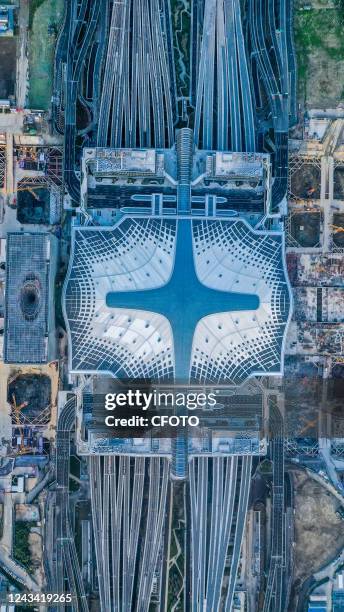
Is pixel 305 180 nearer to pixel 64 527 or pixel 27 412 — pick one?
pixel 27 412

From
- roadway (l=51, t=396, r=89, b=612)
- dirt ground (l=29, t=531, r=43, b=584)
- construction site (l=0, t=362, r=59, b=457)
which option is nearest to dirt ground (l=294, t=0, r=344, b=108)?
construction site (l=0, t=362, r=59, b=457)

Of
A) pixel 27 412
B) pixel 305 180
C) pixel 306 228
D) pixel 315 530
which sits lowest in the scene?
pixel 315 530

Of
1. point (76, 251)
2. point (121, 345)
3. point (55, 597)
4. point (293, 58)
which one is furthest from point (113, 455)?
point (293, 58)

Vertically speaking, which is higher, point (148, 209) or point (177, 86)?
point (177, 86)

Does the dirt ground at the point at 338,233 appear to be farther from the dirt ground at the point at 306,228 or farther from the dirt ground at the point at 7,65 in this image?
Answer: the dirt ground at the point at 7,65

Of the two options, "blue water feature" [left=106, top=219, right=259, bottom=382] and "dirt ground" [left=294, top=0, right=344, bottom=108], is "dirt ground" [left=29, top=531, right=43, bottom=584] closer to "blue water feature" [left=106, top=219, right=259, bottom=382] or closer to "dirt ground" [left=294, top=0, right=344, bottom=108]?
"blue water feature" [left=106, top=219, right=259, bottom=382]

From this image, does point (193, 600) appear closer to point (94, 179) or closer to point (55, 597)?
point (55, 597)

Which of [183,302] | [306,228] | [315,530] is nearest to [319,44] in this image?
[306,228]
